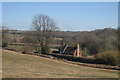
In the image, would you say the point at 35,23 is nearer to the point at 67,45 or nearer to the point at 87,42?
the point at 67,45

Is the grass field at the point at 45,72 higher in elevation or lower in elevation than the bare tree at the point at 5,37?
lower

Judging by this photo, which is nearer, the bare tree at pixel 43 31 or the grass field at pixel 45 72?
the grass field at pixel 45 72

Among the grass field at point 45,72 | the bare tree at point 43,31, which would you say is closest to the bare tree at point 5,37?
the bare tree at point 43,31

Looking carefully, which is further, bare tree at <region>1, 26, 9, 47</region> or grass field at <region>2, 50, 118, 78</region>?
bare tree at <region>1, 26, 9, 47</region>

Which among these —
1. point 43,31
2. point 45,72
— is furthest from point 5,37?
point 45,72

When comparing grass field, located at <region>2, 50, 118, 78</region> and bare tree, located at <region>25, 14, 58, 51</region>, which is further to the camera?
bare tree, located at <region>25, 14, 58, 51</region>

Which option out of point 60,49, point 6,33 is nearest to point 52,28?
point 60,49

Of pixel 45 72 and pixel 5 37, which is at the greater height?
pixel 5 37

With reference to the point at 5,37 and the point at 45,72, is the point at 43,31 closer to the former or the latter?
the point at 5,37

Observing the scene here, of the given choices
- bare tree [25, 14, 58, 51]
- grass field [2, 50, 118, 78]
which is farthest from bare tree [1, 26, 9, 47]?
grass field [2, 50, 118, 78]

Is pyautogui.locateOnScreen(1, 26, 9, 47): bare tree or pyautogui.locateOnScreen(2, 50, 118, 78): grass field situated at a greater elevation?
pyautogui.locateOnScreen(1, 26, 9, 47): bare tree

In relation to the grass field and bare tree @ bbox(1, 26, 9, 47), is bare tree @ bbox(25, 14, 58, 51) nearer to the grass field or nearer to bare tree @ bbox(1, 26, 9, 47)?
bare tree @ bbox(1, 26, 9, 47)

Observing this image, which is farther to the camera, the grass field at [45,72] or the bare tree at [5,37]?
the bare tree at [5,37]

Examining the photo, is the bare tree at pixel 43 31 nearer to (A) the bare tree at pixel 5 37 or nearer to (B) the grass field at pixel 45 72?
(A) the bare tree at pixel 5 37
